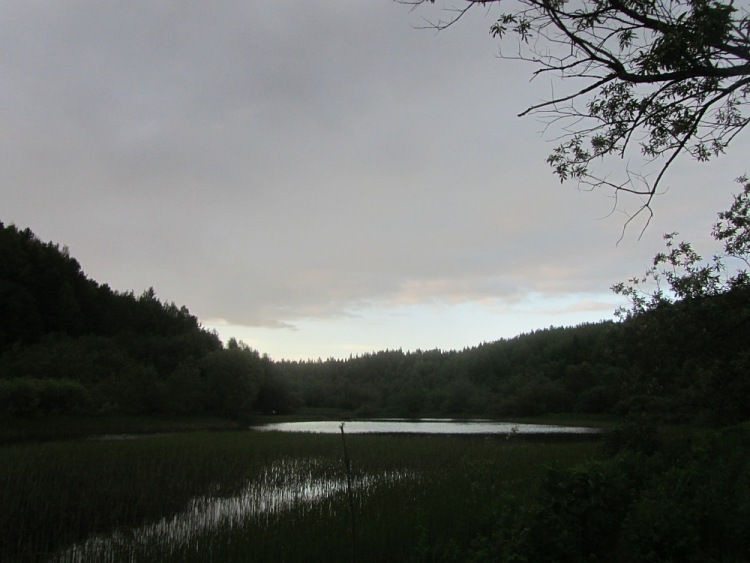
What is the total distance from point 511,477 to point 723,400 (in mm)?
6490

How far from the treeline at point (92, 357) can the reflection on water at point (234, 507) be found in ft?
113

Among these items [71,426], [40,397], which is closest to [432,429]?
[71,426]

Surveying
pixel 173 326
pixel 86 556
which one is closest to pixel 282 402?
pixel 173 326

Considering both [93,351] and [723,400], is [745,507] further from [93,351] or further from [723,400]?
[93,351]

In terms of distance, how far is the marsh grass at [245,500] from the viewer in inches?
339

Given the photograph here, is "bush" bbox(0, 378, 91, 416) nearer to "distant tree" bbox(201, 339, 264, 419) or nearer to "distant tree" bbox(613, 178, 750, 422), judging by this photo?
"distant tree" bbox(201, 339, 264, 419)

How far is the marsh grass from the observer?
862 centimetres

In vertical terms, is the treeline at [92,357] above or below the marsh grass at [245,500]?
above

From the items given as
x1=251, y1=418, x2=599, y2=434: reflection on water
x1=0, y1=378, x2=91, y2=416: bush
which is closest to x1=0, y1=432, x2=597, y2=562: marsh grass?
x1=251, y1=418, x2=599, y2=434: reflection on water

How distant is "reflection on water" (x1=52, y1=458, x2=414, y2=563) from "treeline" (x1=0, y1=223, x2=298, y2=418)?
3455 cm

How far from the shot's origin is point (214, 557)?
8133 millimetres

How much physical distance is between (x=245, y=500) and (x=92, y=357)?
207 ft

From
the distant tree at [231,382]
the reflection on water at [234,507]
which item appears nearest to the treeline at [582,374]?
the reflection on water at [234,507]

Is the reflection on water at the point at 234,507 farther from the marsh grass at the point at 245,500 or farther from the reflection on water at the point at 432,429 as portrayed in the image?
the reflection on water at the point at 432,429
